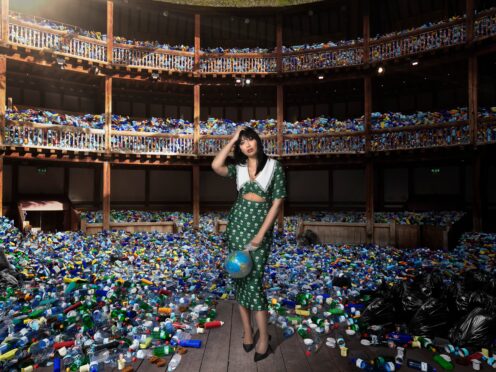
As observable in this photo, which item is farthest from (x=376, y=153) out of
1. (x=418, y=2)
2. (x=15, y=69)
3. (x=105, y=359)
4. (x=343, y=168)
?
(x=15, y=69)

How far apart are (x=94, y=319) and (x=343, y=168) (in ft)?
48.3

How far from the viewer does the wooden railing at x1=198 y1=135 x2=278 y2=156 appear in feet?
45.9

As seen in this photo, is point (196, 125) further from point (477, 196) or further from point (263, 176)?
point (263, 176)

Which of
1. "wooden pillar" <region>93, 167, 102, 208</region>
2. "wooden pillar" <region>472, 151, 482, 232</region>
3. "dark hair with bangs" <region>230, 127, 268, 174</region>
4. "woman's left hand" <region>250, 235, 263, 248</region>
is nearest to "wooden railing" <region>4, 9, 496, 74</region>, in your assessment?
"wooden pillar" <region>472, 151, 482, 232</region>

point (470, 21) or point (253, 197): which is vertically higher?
point (470, 21)

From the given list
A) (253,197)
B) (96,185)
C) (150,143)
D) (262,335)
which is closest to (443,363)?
(262,335)

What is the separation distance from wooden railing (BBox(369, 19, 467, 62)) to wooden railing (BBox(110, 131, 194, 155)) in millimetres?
8314

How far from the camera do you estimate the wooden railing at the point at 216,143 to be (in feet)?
45.9

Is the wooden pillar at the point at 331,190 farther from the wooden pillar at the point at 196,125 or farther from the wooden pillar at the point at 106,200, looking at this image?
the wooden pillar at the point at 106,200

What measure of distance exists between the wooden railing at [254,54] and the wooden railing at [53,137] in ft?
9.17

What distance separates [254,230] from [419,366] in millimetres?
2024

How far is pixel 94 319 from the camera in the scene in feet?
14.4

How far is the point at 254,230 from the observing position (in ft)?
10.5

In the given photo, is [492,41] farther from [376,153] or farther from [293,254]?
[293,254]
